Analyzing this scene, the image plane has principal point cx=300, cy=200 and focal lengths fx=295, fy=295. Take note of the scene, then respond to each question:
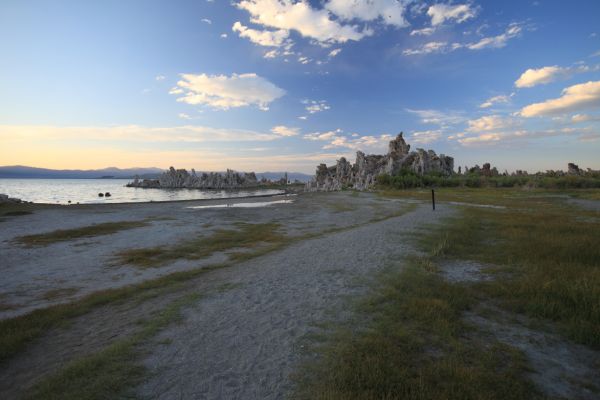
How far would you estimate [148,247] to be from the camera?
2053 cm

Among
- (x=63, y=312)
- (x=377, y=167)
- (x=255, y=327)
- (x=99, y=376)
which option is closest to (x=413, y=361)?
(x=255, y=327)

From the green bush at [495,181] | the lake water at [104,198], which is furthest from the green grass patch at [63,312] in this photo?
the green bush at [495,181]

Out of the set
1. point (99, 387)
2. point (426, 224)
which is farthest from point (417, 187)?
point (99, 387)

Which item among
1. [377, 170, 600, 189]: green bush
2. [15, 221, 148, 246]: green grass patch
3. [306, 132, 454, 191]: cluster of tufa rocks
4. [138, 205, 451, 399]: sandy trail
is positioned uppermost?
[306, 132, 454, 191]: cluster of tufa rocks

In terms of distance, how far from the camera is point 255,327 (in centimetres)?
826

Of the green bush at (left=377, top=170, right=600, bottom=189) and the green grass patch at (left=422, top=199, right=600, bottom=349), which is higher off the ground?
the green bush at (left=377, top=170, right=600, bottom=189)

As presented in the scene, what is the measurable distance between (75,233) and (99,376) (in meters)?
24.3

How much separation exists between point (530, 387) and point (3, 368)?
11354 millimetres

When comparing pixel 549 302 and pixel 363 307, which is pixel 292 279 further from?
pixel 549 302

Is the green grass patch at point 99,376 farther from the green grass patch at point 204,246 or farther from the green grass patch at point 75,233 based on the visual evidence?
the green grass patch at point 75,233

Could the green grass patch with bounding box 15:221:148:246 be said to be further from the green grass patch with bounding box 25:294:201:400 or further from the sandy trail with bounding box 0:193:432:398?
the green grass patch with bounding box 25:294:201:400

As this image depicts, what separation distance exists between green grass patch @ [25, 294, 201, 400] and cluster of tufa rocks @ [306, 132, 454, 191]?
323 ft

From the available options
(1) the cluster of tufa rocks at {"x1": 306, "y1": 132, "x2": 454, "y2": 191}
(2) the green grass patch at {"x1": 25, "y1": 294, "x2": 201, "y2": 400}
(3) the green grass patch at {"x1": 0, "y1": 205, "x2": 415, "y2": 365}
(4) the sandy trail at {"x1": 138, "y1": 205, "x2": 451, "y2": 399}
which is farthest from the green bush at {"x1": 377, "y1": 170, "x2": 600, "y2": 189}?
(2) the green grass patch at {"x1": 25, "y1": 294, "x2": 201, "y2": 400}

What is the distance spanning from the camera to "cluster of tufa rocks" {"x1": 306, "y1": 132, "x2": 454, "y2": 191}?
112812mm
